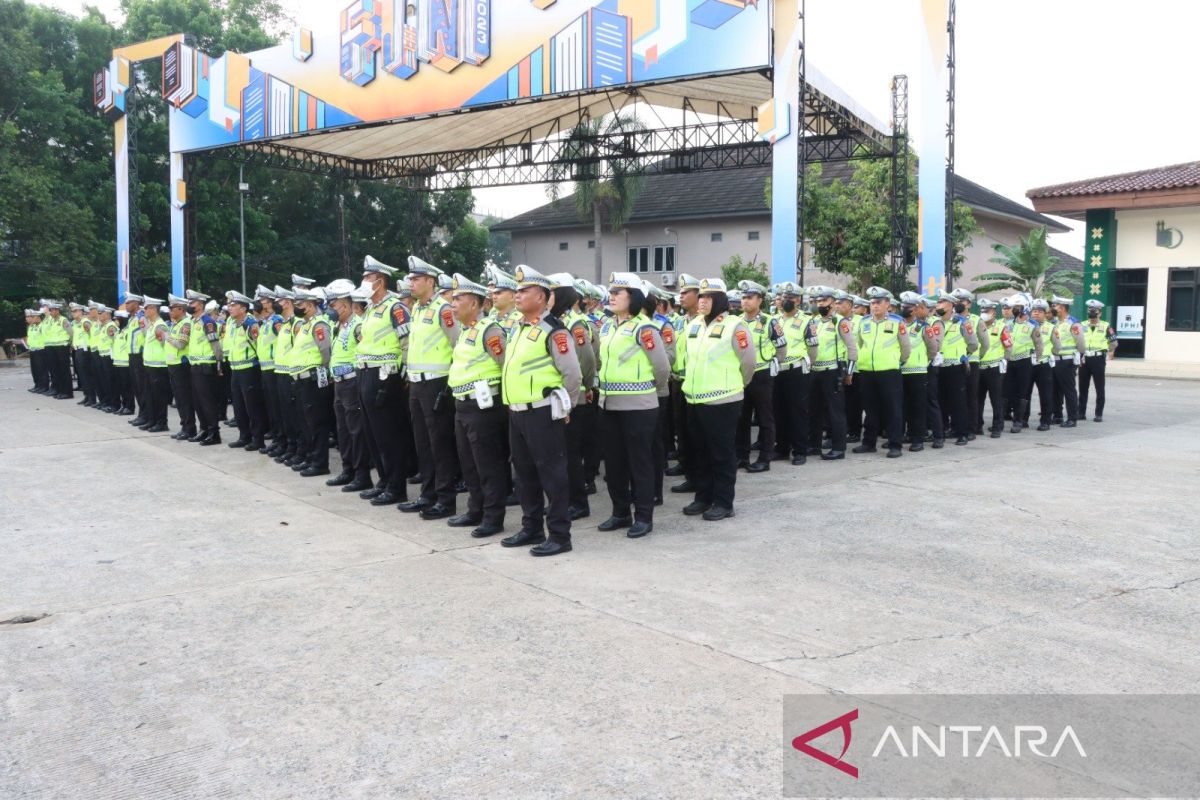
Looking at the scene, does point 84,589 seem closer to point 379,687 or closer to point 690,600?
point 379,687

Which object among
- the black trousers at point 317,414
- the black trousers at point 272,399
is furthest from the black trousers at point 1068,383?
the black trousers at point 272,399

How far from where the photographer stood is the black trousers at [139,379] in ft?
41.8

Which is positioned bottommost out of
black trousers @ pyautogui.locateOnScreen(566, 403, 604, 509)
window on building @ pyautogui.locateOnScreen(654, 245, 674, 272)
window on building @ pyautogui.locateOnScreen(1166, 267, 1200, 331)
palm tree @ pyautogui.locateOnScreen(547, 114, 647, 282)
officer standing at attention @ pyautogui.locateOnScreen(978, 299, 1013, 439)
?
black trousers @ pyautogui.locateOnScreen(566, 403, 604, 509)

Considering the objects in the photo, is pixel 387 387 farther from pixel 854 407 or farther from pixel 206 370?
pixel 854 407

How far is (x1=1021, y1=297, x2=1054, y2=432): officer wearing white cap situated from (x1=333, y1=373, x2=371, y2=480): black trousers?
28.2ft

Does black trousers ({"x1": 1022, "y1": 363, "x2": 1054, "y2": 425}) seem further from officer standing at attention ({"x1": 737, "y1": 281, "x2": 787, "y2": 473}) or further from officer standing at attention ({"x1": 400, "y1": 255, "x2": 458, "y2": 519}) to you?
officer standing at attention ({"x1": 400, "y1": 255, "x2": 458, "y2": 519})

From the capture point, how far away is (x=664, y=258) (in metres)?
37.3

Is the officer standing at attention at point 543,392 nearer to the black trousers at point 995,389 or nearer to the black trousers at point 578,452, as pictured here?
the black trousers at point 578,452

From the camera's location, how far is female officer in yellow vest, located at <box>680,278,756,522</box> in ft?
22.2

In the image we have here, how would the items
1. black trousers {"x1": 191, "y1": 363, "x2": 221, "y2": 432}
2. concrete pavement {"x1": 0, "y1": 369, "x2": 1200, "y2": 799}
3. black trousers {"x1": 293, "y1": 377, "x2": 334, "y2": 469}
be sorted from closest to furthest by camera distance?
concrete pavement {"x1": 0, "y1": 369, "x2": 1200, "y2": 799} → black trousers {"x1": 293, "y1": 377, "x2": 334, "y2": 469} → black trousers {"x1": 191, "y1": 363, "x2": 221, "y2": 432}

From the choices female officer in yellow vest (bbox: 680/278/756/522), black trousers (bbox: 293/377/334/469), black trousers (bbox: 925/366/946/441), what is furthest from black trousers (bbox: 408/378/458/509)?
black trousers (bbox: 925/366/946/441)

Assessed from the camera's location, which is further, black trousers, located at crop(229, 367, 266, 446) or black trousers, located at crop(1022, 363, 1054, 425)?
black trousers, located at crop(1022, 363, 1054, 425)

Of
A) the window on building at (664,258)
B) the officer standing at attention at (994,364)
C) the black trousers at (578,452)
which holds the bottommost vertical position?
the black trousers at (578,452)

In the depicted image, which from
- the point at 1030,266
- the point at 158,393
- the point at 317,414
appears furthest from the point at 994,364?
the point at 1030,266
